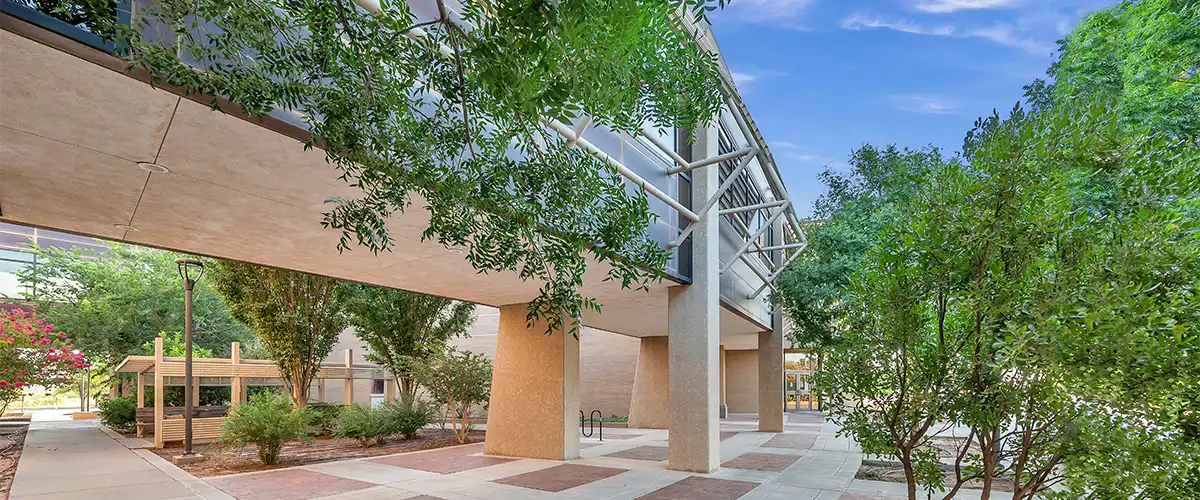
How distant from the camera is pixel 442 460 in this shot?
1240 centimetres

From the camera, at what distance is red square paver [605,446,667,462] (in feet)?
42.0

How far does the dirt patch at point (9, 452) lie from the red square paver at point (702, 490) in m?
8.69

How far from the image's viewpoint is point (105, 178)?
5.41 metres

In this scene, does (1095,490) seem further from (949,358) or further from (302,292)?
(302,292)

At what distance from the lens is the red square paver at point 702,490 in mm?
8688

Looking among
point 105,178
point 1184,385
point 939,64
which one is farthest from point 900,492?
point 939,64

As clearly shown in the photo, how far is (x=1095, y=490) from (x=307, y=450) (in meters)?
14.4

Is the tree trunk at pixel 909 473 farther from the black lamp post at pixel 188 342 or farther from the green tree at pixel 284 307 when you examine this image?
the green tree at pixel 284 307

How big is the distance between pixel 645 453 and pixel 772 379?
6956mm

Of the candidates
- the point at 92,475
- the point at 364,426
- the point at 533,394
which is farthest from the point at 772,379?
the point at 92,475

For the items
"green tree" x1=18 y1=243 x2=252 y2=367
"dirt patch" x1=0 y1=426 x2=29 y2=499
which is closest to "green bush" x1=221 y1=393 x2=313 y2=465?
"dirt patch" x1=0 y1=426 x2=29 y2=499

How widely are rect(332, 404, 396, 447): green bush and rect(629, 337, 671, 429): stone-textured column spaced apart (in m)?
8.76

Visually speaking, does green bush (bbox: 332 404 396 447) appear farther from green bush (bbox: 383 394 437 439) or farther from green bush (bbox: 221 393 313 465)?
green bush (bbox: 221 393 313 465)

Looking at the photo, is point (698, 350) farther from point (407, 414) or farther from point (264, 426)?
point (407, 414)
